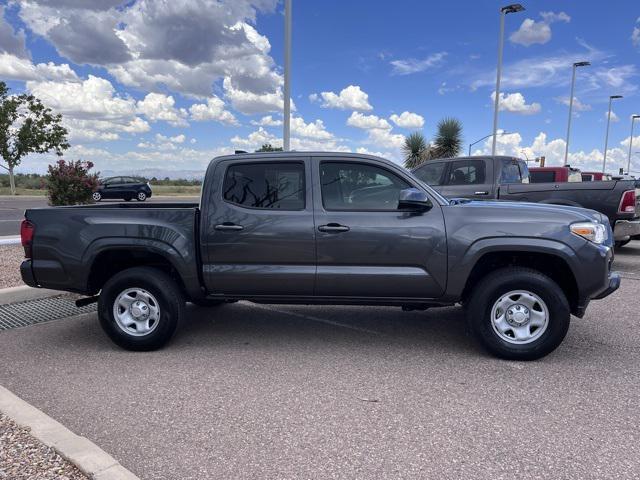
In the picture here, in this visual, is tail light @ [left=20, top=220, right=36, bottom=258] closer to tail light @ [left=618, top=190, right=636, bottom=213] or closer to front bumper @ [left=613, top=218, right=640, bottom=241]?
front bumper @ [left=613, top=218, right=640, bottom=241]

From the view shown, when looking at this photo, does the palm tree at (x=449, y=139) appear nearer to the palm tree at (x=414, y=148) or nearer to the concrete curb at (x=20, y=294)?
the palm tree at (x=414, y=148)

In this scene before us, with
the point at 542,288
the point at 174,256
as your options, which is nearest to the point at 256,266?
the point at 174,256

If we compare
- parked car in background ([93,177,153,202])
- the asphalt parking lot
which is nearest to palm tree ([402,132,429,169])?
parked car in background ([93,177,153,202])

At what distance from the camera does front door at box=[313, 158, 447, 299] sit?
438cm

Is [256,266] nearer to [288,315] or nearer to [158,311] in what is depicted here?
[158,311]

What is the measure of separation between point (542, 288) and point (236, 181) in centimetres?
283

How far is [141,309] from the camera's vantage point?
15.4 feet

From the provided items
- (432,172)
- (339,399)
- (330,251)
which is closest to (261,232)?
(330,251)

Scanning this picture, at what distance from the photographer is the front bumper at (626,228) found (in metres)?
8.34

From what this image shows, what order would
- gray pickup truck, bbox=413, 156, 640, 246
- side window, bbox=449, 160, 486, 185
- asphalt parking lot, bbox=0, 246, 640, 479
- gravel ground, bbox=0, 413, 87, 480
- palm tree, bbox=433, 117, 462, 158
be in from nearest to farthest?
gravel ground, bbox=0, 413, 87, 480 < asphalt parking lot, bbox=0, 246, 640, 479 < gray pickup truck, bbox=413, 156, 640, 246 < side window, bbox=449, 160, 486, 185 < palm tree, bbox=433, 117, 462, 158

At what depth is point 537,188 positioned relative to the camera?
9031mm

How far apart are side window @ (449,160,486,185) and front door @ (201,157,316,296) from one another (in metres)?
5.69

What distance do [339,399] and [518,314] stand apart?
1.76 m

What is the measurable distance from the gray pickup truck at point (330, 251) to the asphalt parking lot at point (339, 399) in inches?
17.2
